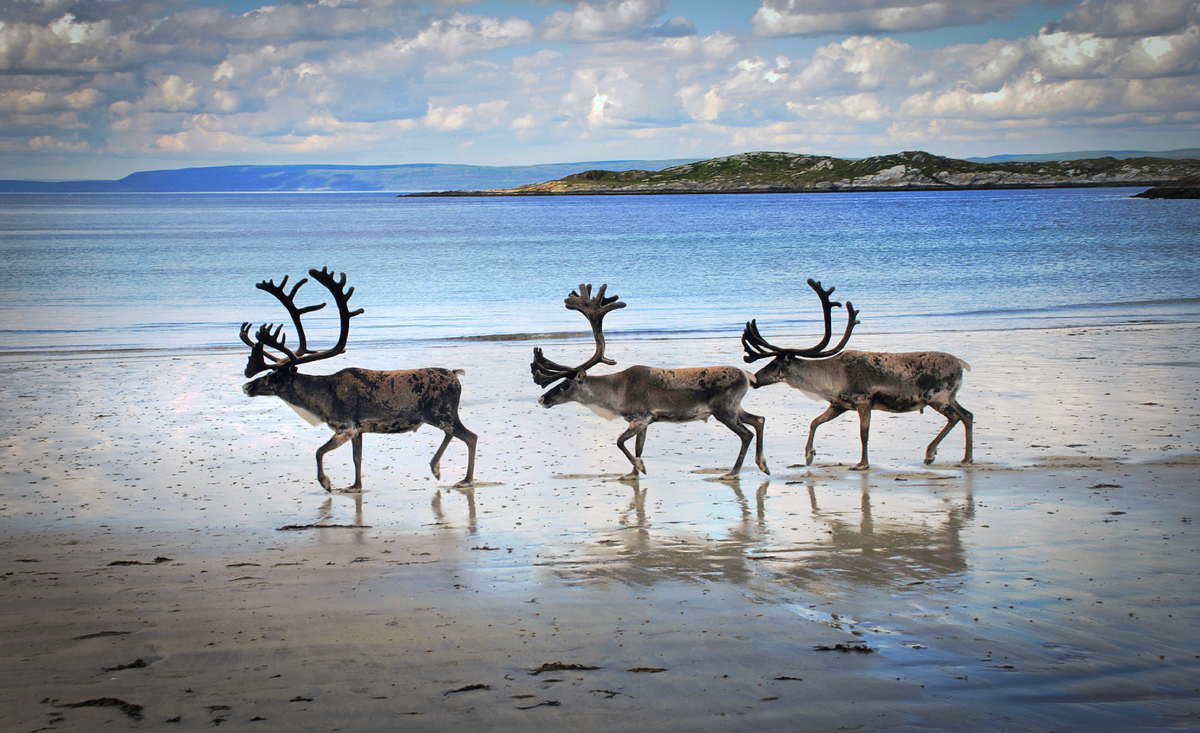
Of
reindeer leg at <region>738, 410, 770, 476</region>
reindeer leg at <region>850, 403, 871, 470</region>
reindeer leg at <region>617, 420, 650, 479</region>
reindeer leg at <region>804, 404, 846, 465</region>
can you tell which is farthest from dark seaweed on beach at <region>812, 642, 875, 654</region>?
reindeer leg at <region>804, 404, 846, 465</region>

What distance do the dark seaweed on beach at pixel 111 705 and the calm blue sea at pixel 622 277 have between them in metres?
19.4

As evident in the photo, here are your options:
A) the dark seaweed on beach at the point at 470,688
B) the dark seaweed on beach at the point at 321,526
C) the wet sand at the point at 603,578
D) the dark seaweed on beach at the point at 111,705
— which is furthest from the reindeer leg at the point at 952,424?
the dark seaweed on beach at the point at 111,705

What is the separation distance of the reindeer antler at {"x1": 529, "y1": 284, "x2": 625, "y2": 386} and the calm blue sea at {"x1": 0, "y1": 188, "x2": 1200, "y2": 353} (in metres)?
13.5

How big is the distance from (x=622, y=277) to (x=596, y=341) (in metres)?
35.9

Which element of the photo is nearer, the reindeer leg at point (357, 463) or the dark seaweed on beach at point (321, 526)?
the dark seaweed on beach at point (321, 526)

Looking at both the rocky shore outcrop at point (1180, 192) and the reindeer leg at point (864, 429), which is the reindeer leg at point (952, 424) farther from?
the rocky shore outcrop at point (1180, 192)

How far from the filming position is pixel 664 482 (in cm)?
1016

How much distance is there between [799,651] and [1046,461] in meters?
6.20

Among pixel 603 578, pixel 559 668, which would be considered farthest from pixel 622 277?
pixel 559 668

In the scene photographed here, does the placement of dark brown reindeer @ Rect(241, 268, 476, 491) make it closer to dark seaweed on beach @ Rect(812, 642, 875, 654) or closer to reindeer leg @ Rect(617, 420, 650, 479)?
reindeer leg @ Rect(617, 420, 650, 479)

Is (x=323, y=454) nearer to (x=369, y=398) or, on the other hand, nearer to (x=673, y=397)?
(x=369, y=398)

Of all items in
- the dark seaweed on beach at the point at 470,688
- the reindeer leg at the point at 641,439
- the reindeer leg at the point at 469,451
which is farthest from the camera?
the reindeer leg at the point at 641,439

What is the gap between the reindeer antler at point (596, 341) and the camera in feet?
36.6

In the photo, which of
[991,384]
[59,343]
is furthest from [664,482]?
[59,343]
